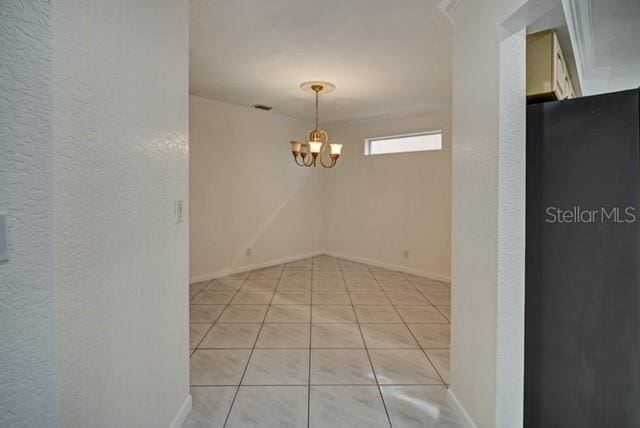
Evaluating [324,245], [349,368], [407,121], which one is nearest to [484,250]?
[349,368]

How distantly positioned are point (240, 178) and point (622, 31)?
4.24m

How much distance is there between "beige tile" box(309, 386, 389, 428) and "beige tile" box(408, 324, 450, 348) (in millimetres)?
830

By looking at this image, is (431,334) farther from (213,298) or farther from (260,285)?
(213,298)

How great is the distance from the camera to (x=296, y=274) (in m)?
4.71

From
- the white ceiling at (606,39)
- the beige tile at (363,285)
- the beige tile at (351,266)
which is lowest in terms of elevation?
the beige tile at (363,285)

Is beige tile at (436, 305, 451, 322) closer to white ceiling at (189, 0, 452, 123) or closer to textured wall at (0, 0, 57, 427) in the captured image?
white ceiling at (189, 0, 452, 123)

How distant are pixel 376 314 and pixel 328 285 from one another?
1.10m

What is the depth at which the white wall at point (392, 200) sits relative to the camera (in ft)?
14.8

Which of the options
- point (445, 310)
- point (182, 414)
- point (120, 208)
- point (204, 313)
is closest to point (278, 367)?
point (182, 414)

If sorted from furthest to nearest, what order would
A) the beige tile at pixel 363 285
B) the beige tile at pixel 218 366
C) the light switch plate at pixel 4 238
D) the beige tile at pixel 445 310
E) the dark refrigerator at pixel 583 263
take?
the beige tile at pixel 363 285, the beige tile at pixel 445 310, the beige tile at pixel 218 366, the dark refrigerator at pixel 583 263, the light switch plate at pixel 4 238

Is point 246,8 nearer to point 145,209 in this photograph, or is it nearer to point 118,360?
point 145,209

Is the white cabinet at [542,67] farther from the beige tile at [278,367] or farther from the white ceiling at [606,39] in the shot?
the beige tile at [278,367]

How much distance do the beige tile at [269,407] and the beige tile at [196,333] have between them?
2.63 ft

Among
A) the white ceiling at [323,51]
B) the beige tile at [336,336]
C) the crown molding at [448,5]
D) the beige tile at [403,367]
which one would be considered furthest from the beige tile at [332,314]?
the crown molding at [448,5]
